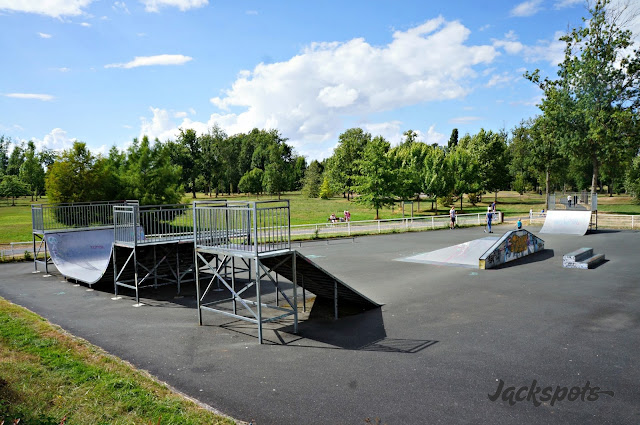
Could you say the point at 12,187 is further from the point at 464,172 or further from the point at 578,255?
the point at 578,255

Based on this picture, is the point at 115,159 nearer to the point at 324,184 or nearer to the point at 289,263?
the point at 289,263

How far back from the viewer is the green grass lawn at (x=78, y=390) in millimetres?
5359

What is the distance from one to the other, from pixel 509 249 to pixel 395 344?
12.0m

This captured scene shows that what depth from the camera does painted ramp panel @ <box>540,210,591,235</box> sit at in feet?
94.6

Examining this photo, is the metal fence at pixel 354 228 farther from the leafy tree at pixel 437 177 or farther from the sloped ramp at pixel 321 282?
the leafy tree at pixel 437 177

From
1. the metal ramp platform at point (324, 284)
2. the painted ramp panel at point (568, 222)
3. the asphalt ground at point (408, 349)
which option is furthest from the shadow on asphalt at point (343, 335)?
the painted ramp panel at point (568, 222)

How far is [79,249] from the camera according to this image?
16.6 meters

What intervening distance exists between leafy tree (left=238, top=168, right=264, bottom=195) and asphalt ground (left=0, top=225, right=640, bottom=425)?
77200mm

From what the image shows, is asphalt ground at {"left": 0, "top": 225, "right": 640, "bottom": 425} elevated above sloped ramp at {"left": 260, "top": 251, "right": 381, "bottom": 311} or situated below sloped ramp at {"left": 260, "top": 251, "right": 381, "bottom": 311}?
below

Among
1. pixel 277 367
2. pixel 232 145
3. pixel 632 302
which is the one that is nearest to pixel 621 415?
pixel 277 367

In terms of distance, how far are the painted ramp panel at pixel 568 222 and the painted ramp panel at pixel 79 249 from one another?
2760 centimetres

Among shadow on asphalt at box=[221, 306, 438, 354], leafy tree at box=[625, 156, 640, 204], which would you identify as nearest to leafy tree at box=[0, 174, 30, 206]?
shadow on asphalt at box=[221, 306, 438, 354]

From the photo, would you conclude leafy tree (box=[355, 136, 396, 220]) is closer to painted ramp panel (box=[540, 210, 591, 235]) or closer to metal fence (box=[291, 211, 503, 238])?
metal fence (box=[291, 211, 503, 238])

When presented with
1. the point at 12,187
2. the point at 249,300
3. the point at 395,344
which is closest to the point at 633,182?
the point at 249,300
